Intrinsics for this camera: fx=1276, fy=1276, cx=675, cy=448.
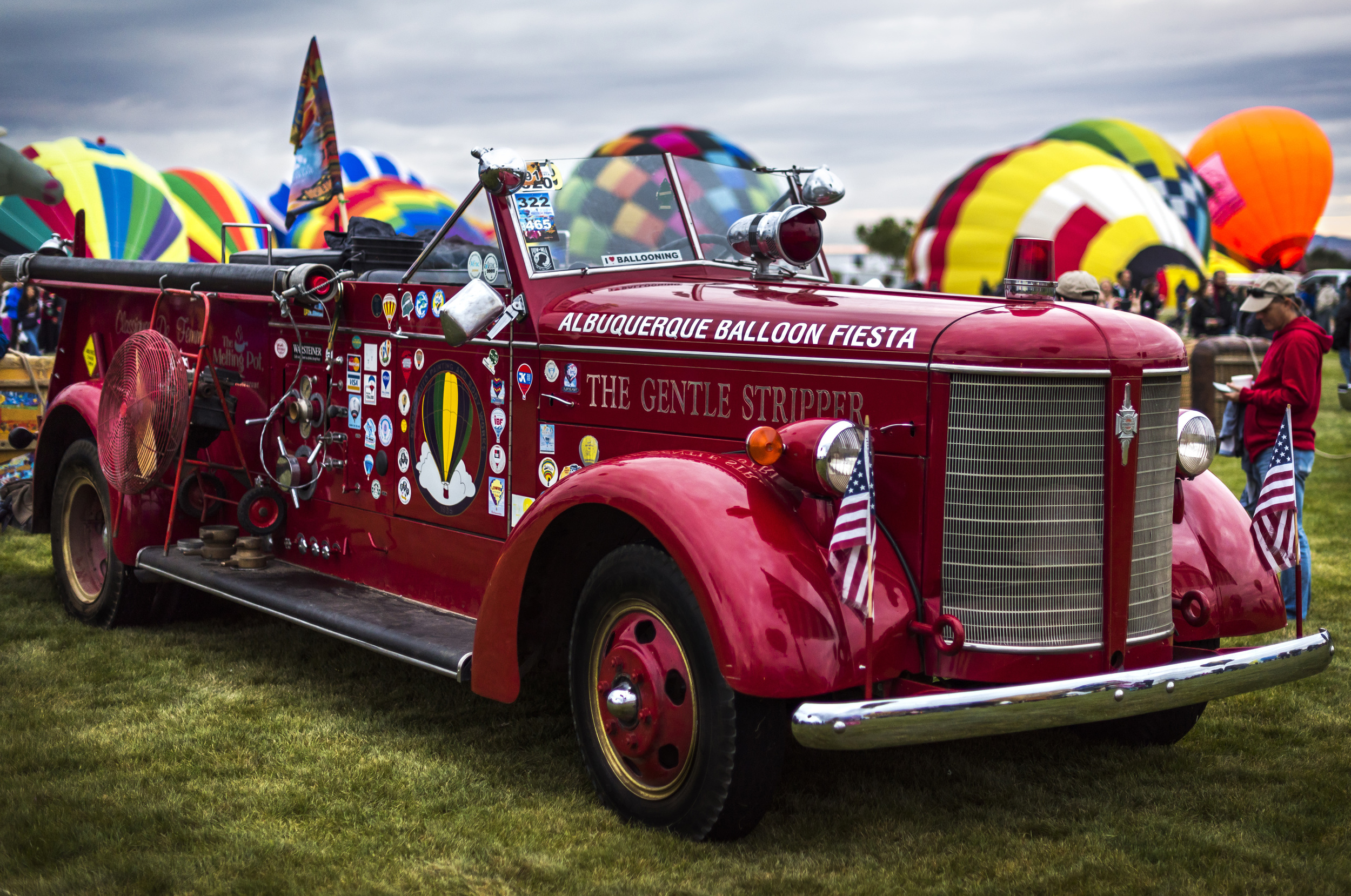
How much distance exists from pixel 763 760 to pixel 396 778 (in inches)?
56.2

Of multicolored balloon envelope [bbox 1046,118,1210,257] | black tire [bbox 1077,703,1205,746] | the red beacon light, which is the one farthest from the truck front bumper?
multicolored balloon envelope [bbox 1046,118,1210,257]

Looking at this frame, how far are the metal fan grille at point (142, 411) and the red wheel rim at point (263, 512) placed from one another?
16.9 inches

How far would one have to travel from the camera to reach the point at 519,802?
4.11 meters

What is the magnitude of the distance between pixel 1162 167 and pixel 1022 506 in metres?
26.2

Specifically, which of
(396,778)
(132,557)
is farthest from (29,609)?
(396,778)

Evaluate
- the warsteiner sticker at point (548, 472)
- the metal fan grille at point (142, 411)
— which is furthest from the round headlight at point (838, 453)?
the metal fan grille at point (142, 411)

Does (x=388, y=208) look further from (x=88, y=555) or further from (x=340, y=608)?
(x=340, y=608)

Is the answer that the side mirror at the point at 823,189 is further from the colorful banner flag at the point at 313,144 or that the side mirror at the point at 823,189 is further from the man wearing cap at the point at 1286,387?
the colorful banner flag at the point at 313,144

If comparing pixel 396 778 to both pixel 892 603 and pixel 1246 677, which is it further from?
pixel 1246 677

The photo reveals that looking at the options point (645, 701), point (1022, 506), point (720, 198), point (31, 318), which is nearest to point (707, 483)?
point (645, 701)

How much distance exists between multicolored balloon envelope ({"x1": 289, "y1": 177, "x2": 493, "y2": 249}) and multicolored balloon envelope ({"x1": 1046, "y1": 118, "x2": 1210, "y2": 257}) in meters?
14.4

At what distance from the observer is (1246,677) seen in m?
3.73

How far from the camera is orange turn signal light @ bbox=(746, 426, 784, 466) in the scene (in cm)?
362

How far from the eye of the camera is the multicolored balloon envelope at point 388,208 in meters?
26.0
